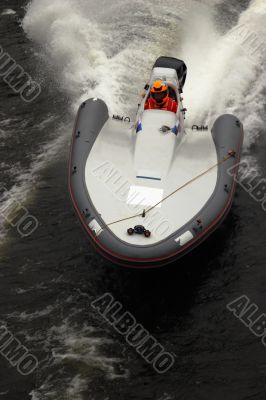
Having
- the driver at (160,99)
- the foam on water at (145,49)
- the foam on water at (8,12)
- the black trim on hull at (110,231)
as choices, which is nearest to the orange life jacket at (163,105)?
the driver at (160,99)

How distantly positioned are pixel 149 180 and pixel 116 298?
7.66ft

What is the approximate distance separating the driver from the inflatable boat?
0.17m

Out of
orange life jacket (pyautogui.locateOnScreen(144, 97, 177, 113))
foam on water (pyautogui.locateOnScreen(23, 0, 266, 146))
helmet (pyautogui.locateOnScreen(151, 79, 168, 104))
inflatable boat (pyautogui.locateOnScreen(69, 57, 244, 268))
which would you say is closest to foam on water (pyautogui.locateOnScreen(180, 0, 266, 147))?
foam on water (pyautogui.locateOnScreen(23, 0, 266, 146))

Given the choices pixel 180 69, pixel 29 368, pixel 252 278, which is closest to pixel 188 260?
pixel 252 278

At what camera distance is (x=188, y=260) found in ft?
38.6

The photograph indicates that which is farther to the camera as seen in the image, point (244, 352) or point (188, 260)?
point (188, 260)

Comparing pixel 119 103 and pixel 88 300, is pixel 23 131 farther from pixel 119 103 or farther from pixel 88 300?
pixel 88 300

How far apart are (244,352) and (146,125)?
5.02m

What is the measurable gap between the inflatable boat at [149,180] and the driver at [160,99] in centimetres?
17

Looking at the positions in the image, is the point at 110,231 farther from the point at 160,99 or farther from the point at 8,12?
the point at 8,12

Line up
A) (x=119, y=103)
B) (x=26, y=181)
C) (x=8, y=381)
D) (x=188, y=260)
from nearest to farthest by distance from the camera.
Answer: (x=8, y=381)
(x=188, y=260)
(x=26, y=181)
(x=119, y=103)

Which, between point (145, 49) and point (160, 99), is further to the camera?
point (145, 49)

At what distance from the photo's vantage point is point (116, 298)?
11125 mm

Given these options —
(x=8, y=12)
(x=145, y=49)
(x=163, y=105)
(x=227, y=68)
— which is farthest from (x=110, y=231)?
(x=8, y=12)
